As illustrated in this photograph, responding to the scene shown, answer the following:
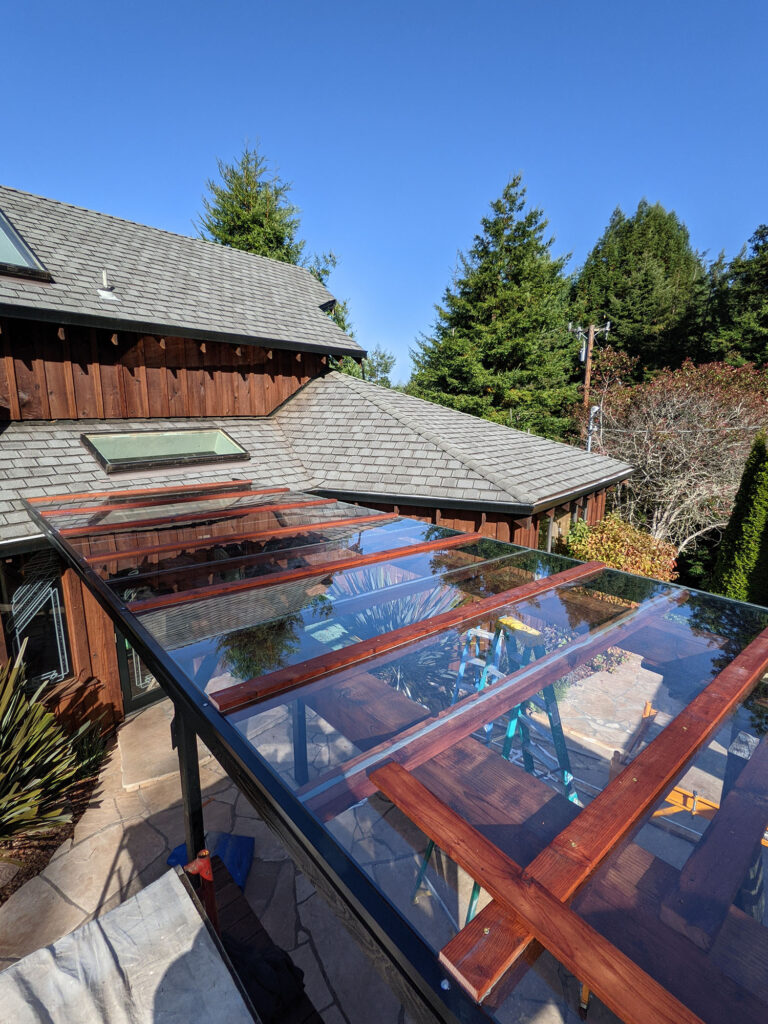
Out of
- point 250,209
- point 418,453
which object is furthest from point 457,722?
point 250,209

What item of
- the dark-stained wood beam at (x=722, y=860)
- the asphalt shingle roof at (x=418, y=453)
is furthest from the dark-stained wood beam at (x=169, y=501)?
the dark-stained wood beam at (x=722, y=860)

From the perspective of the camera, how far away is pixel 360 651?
2150 millimetres

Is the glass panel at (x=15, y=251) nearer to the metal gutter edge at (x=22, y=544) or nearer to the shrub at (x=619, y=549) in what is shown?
the metal gutter edge at (x=22, y=544)

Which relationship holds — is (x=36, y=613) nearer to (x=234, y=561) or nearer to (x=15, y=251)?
(x=234, y=561)

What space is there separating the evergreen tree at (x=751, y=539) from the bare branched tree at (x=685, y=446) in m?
3.22

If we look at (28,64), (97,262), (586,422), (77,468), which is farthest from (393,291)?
(77,468)

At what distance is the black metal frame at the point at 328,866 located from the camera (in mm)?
927

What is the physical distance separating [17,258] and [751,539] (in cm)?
1376

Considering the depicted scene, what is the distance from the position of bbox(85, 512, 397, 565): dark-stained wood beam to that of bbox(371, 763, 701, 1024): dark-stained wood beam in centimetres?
303

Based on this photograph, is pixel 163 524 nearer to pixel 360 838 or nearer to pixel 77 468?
pixel 77 468

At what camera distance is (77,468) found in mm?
5961

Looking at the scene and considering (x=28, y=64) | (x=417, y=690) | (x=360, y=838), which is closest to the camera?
(x=360, y=838)

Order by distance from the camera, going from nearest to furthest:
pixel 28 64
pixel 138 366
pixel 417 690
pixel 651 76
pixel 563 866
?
1. pixel 563 866
2. pixel 417 690
3. pixel 138 366
4. pixel 28 64
5. pixel 651 76

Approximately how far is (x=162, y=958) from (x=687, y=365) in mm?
19578
